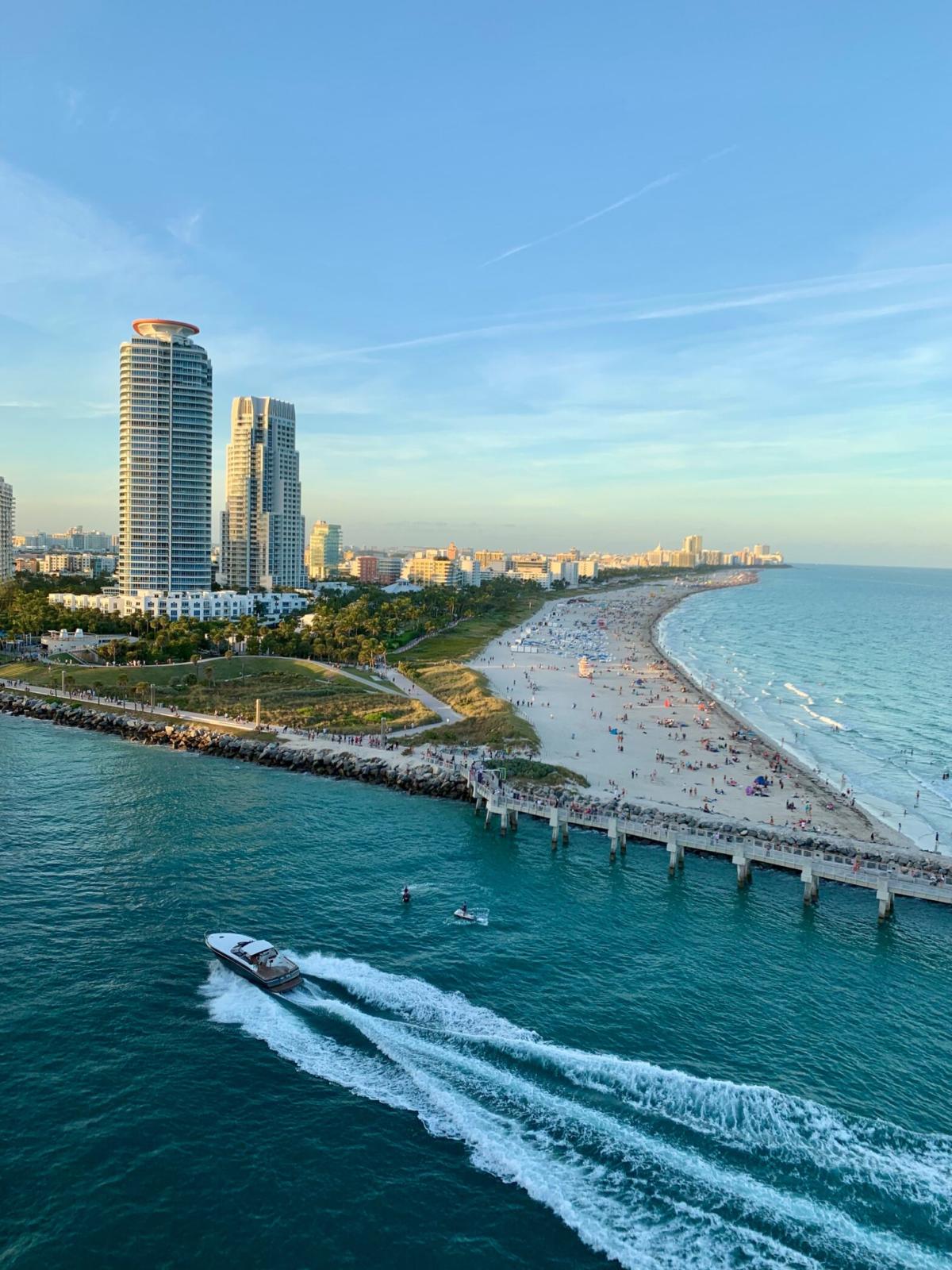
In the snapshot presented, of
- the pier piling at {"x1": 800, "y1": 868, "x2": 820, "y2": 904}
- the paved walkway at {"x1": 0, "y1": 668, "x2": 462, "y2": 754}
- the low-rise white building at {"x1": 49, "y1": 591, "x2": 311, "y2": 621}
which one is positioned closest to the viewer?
the pier piling at {"x1": 800, "y1": 868, "x2": 820, "y2": 904}

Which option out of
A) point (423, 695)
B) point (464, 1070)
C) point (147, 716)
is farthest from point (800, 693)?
point (464, 1070)

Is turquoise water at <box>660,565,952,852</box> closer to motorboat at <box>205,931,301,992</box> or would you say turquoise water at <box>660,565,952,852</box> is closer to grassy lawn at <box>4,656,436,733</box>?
grassy lawn at <box>4,656,436,733</box>

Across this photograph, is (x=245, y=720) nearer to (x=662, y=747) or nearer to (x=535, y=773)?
(x=535, y=773)

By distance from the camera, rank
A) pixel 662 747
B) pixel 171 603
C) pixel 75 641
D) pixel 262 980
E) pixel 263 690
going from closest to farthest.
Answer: pixel 262 980 → pixel 662 747 → pixel 263 690 → pixel 75 641 → pixel 171 603

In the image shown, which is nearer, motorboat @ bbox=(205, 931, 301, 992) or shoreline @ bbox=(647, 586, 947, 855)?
motorboat @ bbox=(205, 931, 301, 992)

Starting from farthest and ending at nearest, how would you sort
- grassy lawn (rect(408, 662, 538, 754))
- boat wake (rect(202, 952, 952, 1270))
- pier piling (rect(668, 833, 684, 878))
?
grassy lawn (rect(408, 662, 538, 754)), pier piling (rect(668, 833, 684, 878)), boat wake (rect(202, 952, 952, 1270))

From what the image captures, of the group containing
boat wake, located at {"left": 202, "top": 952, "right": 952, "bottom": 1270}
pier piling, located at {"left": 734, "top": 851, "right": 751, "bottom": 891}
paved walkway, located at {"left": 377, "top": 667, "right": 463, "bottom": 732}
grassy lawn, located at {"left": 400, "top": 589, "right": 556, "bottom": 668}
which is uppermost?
grassy lawn, located at {"left": 400, "top": 589, "right": 556, "bottom": 668}

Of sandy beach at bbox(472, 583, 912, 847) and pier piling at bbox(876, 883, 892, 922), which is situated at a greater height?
sandy beach at bbox(472, 583, 912, 847)

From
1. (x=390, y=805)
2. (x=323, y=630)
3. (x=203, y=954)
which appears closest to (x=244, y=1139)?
(x=203, y=954)

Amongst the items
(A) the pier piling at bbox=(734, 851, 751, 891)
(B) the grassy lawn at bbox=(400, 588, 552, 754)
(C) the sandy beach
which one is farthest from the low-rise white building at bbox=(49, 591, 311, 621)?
(A) the pier piling at bbox=(734, 851, 751, 891)
